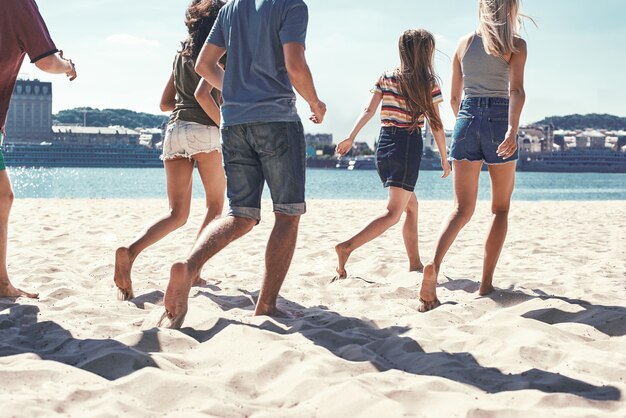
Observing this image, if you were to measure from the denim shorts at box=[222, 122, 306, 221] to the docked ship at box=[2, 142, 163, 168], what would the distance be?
11473cm

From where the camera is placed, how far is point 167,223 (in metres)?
4.39

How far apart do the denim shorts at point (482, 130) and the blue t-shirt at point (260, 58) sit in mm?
1123

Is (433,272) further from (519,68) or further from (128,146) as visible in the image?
(128,146)

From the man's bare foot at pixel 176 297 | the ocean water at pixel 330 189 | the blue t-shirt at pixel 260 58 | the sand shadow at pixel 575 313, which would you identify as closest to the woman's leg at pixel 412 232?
the sand shadow at pixel 575 313

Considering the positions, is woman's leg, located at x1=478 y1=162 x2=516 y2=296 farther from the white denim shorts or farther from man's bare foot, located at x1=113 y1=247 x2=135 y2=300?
man's bare foot, located at x1=113 y1=247 x2=135 y2=300

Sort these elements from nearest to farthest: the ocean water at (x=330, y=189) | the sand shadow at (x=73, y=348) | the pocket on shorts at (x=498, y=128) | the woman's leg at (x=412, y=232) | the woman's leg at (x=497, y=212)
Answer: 1. the sand shadow at (x=73, y=348)
2. the pocket on shorts at (x=498, y=128)
3. the woman's leg at (x=497, y=212)
4. the woman's leg at (x=412, y=232)
5. the ocean water at (x=330, y=189)

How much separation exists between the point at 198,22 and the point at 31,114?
148216mm

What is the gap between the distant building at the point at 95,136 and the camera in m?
128

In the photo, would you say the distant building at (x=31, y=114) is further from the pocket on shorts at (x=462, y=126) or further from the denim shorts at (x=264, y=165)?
the denim shorts at (x=264, y=165)

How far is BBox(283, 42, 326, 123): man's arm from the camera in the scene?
341cm

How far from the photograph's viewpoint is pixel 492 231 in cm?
437

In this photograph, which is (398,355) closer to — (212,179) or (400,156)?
(212,179)

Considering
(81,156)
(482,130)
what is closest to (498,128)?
(482,130)

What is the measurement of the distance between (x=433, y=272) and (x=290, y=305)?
2.85 ft
